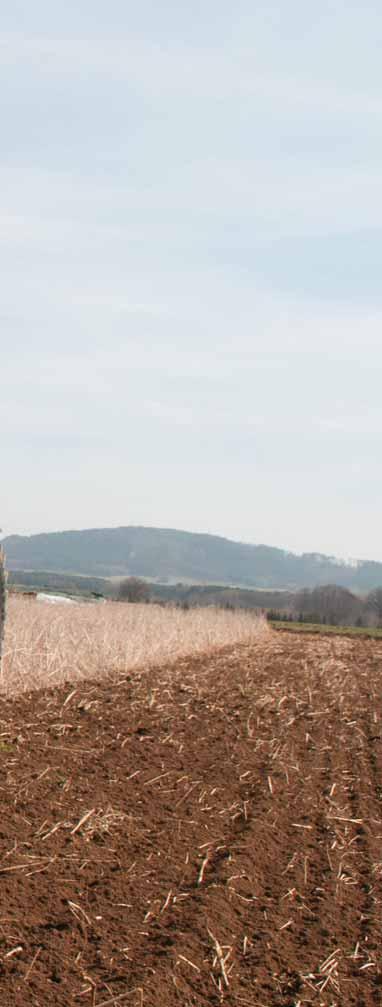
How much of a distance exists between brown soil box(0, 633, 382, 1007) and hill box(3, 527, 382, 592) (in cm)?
11027

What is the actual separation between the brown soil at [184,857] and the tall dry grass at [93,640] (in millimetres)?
2078

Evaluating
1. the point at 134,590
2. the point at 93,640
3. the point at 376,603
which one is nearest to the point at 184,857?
the point at 93,640

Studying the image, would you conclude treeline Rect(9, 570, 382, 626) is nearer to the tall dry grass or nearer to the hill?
the tall dry grass

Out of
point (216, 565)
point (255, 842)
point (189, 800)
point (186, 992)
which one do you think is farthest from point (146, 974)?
point (216, 565)

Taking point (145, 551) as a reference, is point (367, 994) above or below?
below

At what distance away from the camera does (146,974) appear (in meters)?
4.95

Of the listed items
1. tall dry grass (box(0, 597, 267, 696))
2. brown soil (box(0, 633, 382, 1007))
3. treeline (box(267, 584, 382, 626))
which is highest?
treeline (box(267, 584, 382, 626))

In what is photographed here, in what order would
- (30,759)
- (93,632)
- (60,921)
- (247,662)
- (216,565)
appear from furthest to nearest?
(216,565)
(247,662)
(93,632)
(30,759)
(60,921)

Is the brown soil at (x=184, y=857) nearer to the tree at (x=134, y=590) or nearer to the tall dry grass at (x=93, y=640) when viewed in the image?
the tall dry grass at (x=93, y=640)

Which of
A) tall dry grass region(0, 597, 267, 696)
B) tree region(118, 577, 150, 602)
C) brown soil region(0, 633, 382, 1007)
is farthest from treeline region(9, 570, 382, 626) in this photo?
brown soil region(0, 633, 382, 1007)

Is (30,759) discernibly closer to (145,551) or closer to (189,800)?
(189,800)

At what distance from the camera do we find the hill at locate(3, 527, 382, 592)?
137625 millimetres

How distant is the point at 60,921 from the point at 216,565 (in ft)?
545

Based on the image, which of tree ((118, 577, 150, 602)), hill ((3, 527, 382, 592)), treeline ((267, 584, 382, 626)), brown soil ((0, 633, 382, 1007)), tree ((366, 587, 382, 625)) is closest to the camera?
brown soil ((0, 633, 382, 1007))
